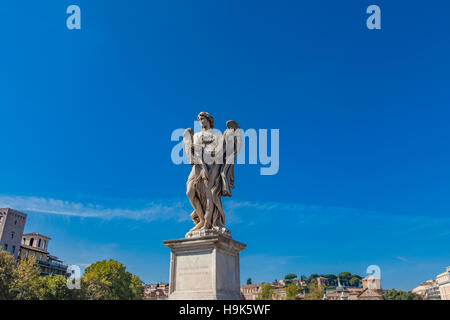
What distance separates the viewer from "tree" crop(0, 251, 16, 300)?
127ft

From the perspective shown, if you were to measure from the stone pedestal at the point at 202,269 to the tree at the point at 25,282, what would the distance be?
42474 millimetres

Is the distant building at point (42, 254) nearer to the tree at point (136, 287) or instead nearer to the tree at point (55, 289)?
the tree at point (136, 287)

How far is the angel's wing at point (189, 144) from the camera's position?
962 cm

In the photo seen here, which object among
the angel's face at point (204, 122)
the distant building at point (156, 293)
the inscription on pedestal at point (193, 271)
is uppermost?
the angel's face at point (204, 122)

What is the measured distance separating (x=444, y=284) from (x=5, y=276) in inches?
5005

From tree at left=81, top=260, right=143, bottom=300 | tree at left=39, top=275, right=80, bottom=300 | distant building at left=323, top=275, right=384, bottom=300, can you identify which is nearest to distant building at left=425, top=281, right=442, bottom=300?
distant building at left=323, top=275, right=384, bottom=300

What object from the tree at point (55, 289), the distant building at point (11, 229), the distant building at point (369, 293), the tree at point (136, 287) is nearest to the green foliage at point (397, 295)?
the distant building at point (369, 293)

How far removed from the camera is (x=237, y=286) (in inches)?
354

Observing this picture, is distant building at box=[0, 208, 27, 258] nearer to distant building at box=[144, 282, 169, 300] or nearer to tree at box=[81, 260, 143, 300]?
tree at box=[81, 260, 143, 300]
